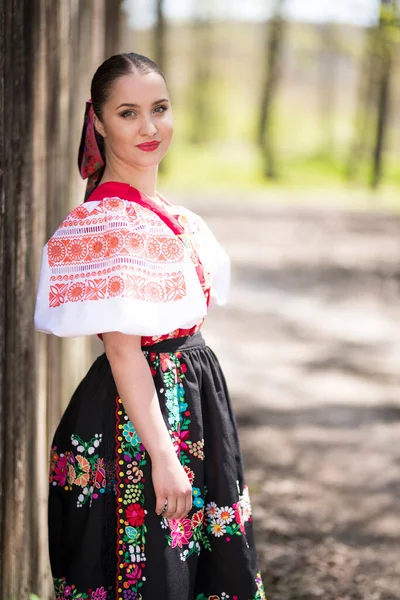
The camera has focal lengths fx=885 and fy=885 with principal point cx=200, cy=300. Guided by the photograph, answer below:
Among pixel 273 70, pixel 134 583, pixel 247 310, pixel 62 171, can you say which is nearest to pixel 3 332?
pixel 134 583

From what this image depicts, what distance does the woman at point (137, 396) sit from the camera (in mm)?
1985

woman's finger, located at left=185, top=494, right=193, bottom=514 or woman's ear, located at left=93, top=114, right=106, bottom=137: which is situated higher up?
woman's ear, located at left=93, top=114, right=106, bottom=137

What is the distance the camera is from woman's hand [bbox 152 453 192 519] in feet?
6.56

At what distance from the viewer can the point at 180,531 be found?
7.00ft

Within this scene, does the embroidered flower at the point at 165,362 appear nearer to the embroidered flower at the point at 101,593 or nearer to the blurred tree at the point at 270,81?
the embroidered flower at the point at 101,593

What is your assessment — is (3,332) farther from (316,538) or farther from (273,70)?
(273,70)

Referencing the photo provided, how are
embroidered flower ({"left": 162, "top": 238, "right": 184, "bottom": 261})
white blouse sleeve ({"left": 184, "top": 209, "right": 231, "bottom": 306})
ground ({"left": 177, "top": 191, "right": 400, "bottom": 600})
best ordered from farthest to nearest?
ground ({"left": 177, "top": 191, "right": 400, "bottom": 600}), white blouse sleeve ({"left": 184, "top": 209, "right": 231, "bottom": 306}), embroidered flower ({"left": 162, "top": 238, "right": 184, "bottom": 261})

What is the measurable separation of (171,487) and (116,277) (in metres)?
0.49

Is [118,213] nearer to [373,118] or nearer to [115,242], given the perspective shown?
[115,242]

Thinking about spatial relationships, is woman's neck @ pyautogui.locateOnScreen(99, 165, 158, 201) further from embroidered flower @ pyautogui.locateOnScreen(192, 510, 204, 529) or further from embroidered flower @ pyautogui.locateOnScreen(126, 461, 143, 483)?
embroidered flower @ pyautogui.locateOnScreen(192, 510, 204, 529)

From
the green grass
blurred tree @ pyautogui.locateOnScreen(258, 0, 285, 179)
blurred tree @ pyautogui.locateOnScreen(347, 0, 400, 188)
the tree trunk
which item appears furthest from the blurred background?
blurred tree @ pyautogui.locateOnScreen(258, 0, 285, 179)

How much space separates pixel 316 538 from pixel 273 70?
23019 millimetres

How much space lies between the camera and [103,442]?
2.13 m

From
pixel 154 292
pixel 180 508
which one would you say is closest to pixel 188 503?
pixel 180 508
